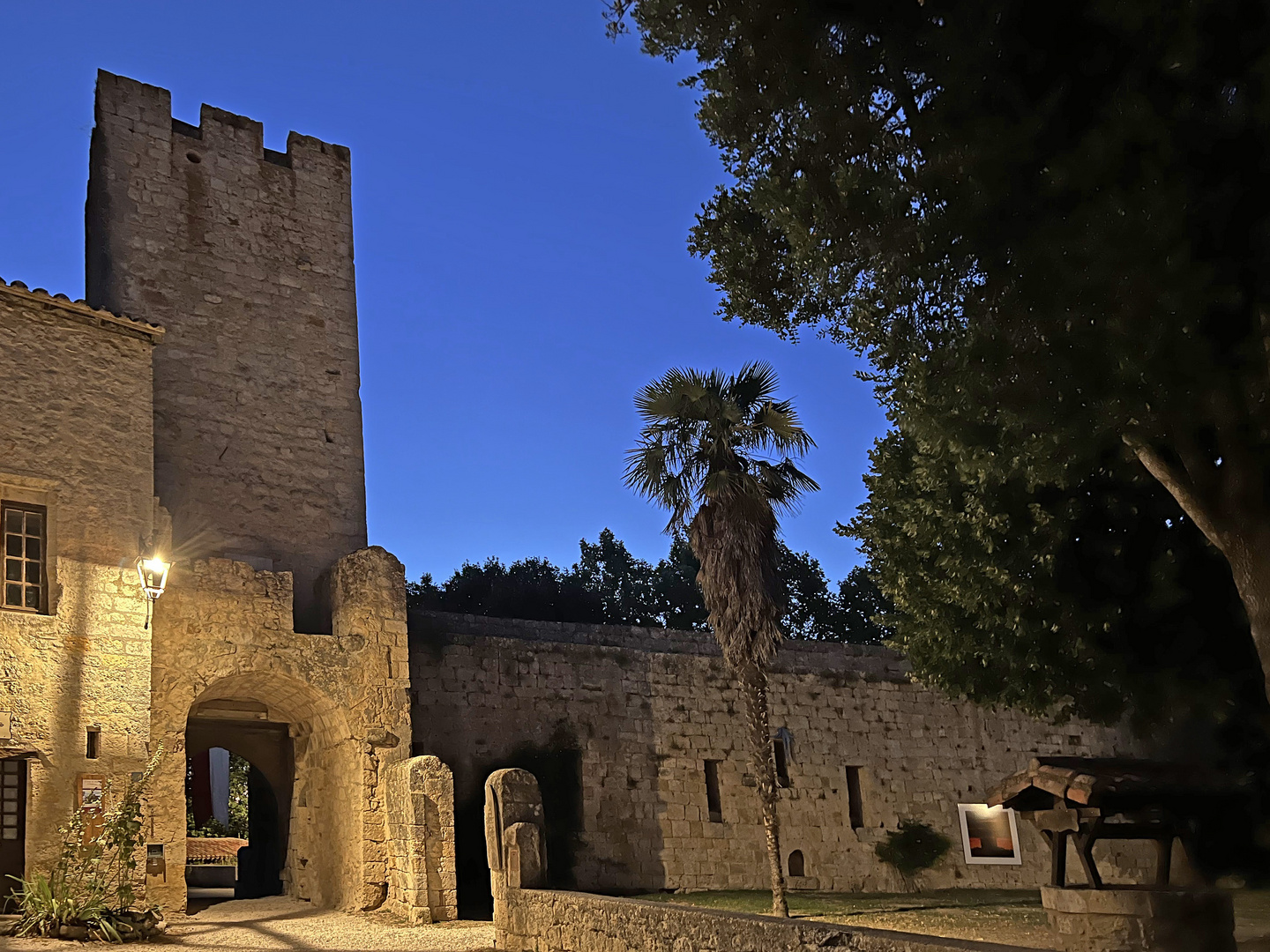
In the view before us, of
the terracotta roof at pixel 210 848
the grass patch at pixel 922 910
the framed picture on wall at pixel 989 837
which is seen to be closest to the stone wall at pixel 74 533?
the grass patch at pixel 922 910

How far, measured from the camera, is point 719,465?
1658 centimetres

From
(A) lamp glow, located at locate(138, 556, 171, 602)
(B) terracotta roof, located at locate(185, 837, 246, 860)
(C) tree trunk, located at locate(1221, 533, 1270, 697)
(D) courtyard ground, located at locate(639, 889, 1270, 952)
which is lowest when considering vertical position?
(D) courtyard ground, located at locate(639, 889, 1270, 952)

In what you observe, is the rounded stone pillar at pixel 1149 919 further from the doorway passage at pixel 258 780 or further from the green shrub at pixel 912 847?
the green shrub at pixel 912 847

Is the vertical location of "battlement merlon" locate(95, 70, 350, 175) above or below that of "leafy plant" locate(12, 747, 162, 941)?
above

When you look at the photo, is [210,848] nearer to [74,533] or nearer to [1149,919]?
[74,533]

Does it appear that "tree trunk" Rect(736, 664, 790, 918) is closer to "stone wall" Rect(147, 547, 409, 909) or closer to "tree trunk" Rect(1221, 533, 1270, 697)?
"stone wall" Rect(147, 547, 409, 909)

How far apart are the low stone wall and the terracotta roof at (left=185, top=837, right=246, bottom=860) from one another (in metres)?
19.7

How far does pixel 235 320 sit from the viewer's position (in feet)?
59.3

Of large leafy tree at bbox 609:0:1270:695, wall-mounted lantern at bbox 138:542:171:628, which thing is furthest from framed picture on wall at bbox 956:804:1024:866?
wall-mounted lantern at bbox 138:542:171:628

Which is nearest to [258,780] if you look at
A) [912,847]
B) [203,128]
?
[203,128]

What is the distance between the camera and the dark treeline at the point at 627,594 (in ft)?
116

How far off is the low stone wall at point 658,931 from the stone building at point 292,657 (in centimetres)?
288

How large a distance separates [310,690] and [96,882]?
386 cm

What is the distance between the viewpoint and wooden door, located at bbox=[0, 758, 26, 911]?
12250 millimetres
